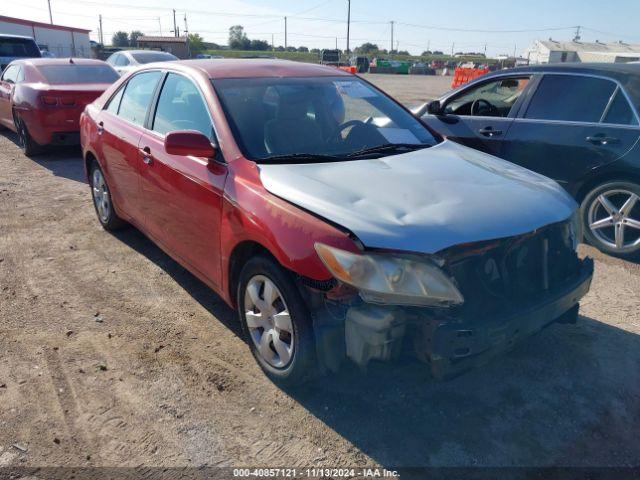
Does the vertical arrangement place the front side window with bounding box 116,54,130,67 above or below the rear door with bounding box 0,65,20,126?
above

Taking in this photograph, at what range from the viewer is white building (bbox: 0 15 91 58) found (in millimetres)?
41969

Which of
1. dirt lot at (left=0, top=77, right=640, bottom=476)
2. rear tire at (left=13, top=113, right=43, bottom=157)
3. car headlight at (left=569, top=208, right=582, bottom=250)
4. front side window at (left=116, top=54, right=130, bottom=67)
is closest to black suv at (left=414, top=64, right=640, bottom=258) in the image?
dirt lot at (left=0, top=77, right=640, bottom=476)

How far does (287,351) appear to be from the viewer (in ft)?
9.46

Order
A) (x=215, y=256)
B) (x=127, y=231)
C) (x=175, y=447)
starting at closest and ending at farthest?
(x=175, y=447) → (x=215, y=256) → (x=127, y=231)

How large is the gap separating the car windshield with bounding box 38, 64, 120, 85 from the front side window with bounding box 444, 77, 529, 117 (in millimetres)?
6179

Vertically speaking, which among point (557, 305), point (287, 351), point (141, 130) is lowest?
point (287, 351)

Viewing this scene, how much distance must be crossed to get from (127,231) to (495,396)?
4.11 metres

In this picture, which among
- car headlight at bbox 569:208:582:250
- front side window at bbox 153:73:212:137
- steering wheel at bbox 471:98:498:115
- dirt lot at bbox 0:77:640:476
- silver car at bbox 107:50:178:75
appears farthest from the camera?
silver car at bbox 107:50:178:75

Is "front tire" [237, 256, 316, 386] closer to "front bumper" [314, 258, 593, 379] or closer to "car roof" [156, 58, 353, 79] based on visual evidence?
"front bumper" [314, 258, 593, 379]

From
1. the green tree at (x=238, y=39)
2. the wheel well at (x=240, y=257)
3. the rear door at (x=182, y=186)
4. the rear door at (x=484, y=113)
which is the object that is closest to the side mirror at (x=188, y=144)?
the rear door at (x=182, y=186)

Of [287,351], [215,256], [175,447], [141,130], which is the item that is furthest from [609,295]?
[141,130]

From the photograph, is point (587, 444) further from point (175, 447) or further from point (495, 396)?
point (175, 447)

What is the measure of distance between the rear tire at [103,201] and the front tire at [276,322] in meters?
2.68

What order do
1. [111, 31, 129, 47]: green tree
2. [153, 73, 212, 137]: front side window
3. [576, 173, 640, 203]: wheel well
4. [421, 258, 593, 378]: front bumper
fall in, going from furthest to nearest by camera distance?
[111, 31, 129, 47]: green tree < [576, 173, 640, 203]: wheel well < [153, 73, 212, 137]: front side window < [421, 258, 593, 378]: front bumper
